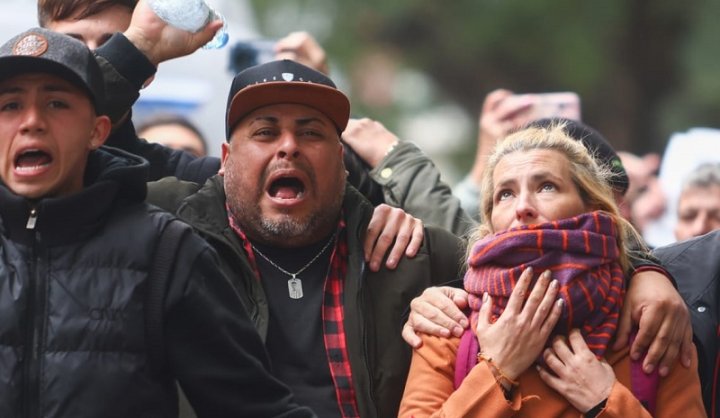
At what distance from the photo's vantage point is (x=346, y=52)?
17.0m

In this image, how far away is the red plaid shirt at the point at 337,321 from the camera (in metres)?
5.17

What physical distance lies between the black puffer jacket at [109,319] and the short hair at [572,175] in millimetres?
1175

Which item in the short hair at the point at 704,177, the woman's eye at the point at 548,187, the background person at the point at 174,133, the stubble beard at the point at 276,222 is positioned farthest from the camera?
the short hair at the point at 704,177

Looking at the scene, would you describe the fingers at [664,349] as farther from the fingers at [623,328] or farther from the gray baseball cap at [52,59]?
the gray baseball cap at [52,59]

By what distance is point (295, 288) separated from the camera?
17.7ft

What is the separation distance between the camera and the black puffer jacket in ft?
13.7

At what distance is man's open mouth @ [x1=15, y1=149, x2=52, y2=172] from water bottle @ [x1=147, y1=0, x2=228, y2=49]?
3.01 ft

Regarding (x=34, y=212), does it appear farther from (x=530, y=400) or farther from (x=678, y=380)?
(x=678, y=380)

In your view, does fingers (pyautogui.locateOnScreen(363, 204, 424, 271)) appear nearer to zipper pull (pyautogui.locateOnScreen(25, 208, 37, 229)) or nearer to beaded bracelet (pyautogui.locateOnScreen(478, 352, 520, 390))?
beaded bracelet (pyautogui.locateOnScreen(478, 352, 520, 390))

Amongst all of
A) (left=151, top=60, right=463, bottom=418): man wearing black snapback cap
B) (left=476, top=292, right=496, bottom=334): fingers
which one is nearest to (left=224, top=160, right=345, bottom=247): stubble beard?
(left=151, top=60, right=463, bottom=418): man wearing black snapback cap

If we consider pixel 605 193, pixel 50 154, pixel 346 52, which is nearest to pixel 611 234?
pixel 605 193

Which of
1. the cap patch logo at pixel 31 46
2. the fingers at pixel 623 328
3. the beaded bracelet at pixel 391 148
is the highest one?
the beaded bracelet at pixel 391 148

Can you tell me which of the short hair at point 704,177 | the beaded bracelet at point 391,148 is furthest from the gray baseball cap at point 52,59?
the short hair at point 704,177

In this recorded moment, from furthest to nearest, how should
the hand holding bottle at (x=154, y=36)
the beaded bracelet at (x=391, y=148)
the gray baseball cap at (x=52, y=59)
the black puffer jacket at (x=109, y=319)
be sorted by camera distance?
the beaded bracelet at (x=391, y=148) → the hand holding bottle at (x=154, y=36) → the gray baseball cap at (x=52, y=59) → the black puffer jacket at (x=109, y=319)
